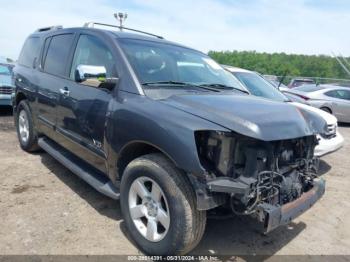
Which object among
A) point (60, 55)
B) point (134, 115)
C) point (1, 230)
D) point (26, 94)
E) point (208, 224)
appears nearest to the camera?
point (134, 115)

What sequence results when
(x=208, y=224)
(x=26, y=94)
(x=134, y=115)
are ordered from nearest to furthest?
(x=134, y=115) → (x=208, y=224) → (x=26, y=94)

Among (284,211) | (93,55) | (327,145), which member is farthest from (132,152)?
(327,145)

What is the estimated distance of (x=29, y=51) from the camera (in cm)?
596

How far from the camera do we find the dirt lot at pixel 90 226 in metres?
3.38

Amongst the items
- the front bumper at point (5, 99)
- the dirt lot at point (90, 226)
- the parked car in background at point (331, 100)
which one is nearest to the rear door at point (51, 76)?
the dirt lot at point (90, 226)

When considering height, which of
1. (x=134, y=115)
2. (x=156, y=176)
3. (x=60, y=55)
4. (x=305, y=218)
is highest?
(x=60, y=55)

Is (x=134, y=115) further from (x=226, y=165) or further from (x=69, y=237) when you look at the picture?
(x=69, y=237)

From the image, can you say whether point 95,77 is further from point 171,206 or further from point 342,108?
point 342,108

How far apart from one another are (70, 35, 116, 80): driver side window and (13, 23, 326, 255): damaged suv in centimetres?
1

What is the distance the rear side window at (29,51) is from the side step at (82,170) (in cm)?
134

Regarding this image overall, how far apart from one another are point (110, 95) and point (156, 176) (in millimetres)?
1083

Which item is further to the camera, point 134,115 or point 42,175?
point 42,175

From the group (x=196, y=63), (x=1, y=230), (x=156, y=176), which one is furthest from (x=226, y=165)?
(x=1, y=230)

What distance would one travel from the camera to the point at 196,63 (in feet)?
14.4
